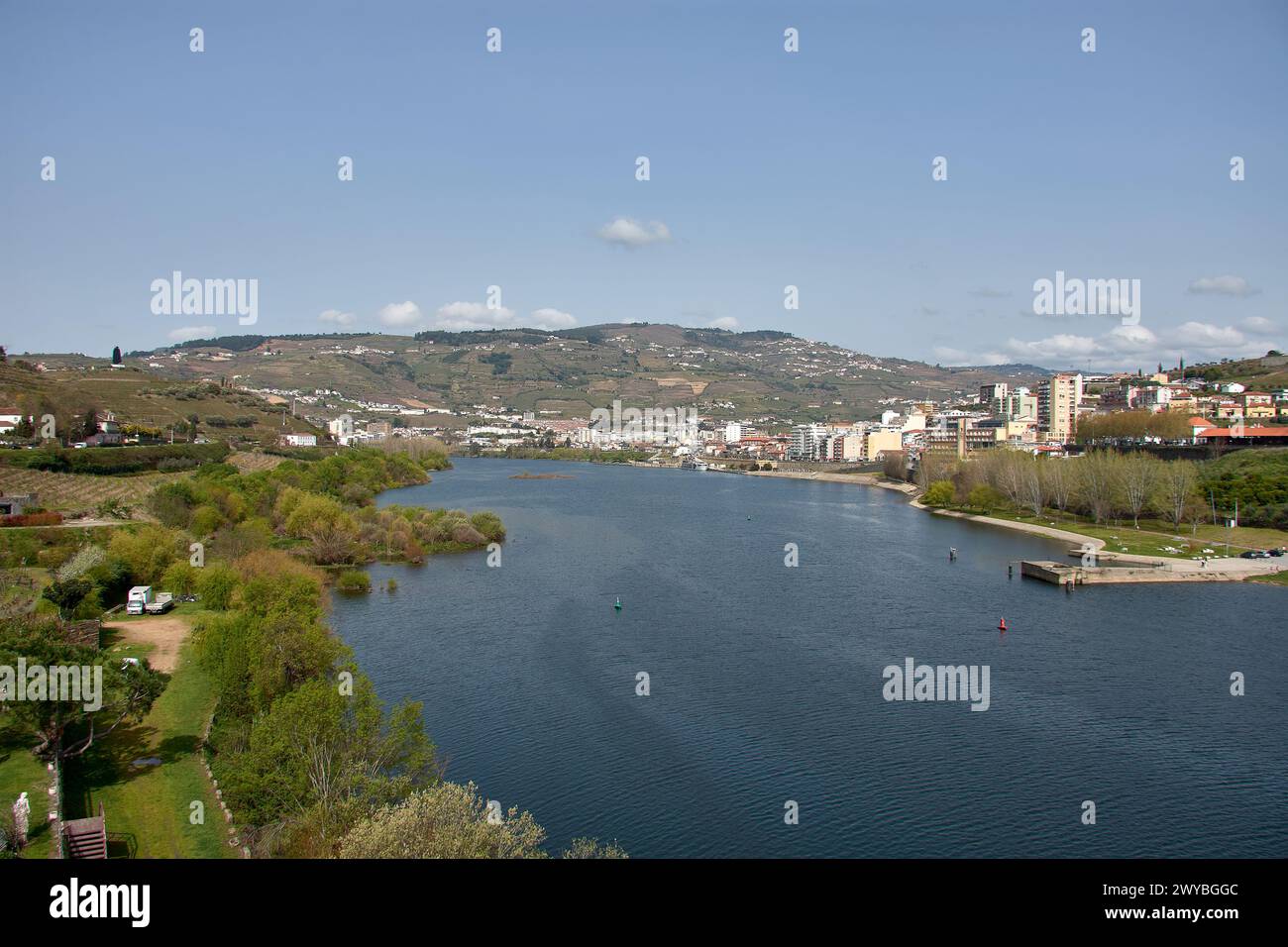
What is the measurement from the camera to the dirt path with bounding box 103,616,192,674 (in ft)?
37.3

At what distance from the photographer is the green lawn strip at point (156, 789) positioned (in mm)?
6770

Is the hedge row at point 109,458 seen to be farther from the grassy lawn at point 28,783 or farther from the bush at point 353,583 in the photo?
the grassy lawn at point 28,783

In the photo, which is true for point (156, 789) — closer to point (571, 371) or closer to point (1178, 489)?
point (1178, 489)

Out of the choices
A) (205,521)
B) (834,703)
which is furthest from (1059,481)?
(205,521)

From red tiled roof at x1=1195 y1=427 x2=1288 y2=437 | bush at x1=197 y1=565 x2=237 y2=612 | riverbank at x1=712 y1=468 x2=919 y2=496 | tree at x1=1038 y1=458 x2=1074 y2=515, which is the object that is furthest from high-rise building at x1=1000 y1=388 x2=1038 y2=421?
bush at x1=197 y1=565 x2=237 y2=612

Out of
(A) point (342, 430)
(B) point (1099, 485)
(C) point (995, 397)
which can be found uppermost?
(C) point (995, 397)

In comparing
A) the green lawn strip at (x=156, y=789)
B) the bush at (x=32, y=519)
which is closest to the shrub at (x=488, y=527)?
the bush at (x=32, y=519)

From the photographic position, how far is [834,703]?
1105cm

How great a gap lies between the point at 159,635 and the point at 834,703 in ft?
29.1

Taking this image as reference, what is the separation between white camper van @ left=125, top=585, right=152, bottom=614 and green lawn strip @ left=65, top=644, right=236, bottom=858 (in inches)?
183

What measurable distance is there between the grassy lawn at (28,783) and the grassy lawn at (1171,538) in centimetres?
2203

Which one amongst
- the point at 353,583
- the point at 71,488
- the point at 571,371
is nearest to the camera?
the point at 353,583

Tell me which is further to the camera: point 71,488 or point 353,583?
point 71,488
